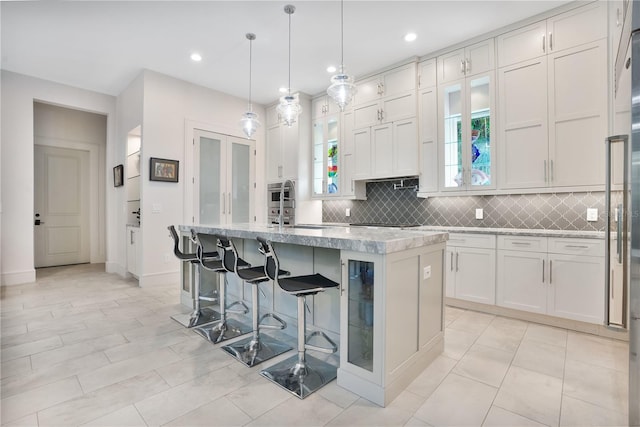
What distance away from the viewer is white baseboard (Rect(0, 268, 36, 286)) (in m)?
4.64

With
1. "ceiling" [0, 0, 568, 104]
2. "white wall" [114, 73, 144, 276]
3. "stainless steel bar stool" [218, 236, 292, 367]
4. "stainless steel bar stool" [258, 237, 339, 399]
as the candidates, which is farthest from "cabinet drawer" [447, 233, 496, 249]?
"white wall" [114, 73, 144, 276]

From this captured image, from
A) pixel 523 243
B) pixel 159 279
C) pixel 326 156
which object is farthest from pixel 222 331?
pixel 326 156

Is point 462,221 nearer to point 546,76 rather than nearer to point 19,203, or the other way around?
point 546,76

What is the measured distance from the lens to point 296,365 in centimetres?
214

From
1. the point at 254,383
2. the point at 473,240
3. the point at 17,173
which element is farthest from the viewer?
the point at 17,173

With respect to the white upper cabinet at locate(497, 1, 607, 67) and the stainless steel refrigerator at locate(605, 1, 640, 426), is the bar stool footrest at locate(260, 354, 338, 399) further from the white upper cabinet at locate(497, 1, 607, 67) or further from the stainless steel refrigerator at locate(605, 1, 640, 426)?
the white upper cabinet at locate(497, 1, 607, 67)

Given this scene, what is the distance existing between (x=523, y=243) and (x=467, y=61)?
88.6 inches

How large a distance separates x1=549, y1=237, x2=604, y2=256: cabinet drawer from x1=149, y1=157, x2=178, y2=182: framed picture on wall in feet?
16.3

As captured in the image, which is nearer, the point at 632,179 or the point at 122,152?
the point at 632,179

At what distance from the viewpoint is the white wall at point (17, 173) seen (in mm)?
4625

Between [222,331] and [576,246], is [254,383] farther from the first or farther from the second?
[576,246]

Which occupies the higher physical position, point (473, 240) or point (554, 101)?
point (554, 101)

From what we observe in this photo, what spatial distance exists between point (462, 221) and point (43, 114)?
7605 mm

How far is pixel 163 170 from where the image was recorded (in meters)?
4.77
